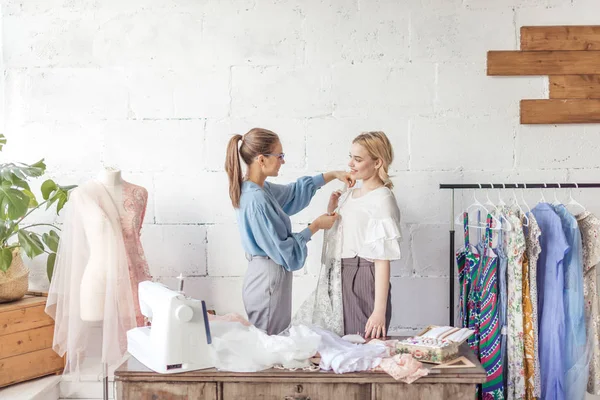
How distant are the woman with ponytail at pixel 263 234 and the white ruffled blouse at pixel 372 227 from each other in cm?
12

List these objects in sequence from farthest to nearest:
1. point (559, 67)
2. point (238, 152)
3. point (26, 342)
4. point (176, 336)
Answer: point (559, 67), point (26, 342), point (238, 152), point (176, 336)

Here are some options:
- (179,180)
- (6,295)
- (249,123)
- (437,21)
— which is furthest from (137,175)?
(437,21)

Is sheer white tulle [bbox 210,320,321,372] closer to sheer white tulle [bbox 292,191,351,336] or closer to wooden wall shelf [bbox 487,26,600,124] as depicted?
sheer white tulle [bbox 292,191,351,336]

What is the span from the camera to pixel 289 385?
2291 mm

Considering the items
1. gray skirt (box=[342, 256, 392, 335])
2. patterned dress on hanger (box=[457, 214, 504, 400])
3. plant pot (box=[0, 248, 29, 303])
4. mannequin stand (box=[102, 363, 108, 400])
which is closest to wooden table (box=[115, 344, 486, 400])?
mannequin stand (box=[102, 363, 108, 400])

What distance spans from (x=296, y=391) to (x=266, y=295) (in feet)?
1.93

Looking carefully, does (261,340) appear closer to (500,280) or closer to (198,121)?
(500,280)

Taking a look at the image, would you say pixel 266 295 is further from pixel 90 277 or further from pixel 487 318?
pixel 487 318

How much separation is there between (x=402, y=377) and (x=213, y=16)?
2169 mm

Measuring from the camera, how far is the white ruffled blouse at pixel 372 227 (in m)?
2.75

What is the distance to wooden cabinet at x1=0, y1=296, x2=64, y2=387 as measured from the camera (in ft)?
10.5

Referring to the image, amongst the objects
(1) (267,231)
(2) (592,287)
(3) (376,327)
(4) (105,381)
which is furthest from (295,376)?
(2) (592,287)

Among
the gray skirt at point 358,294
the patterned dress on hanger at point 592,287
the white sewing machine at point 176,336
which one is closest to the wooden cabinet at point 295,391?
the white sewing machine at point 176,336

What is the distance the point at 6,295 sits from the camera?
328cm
